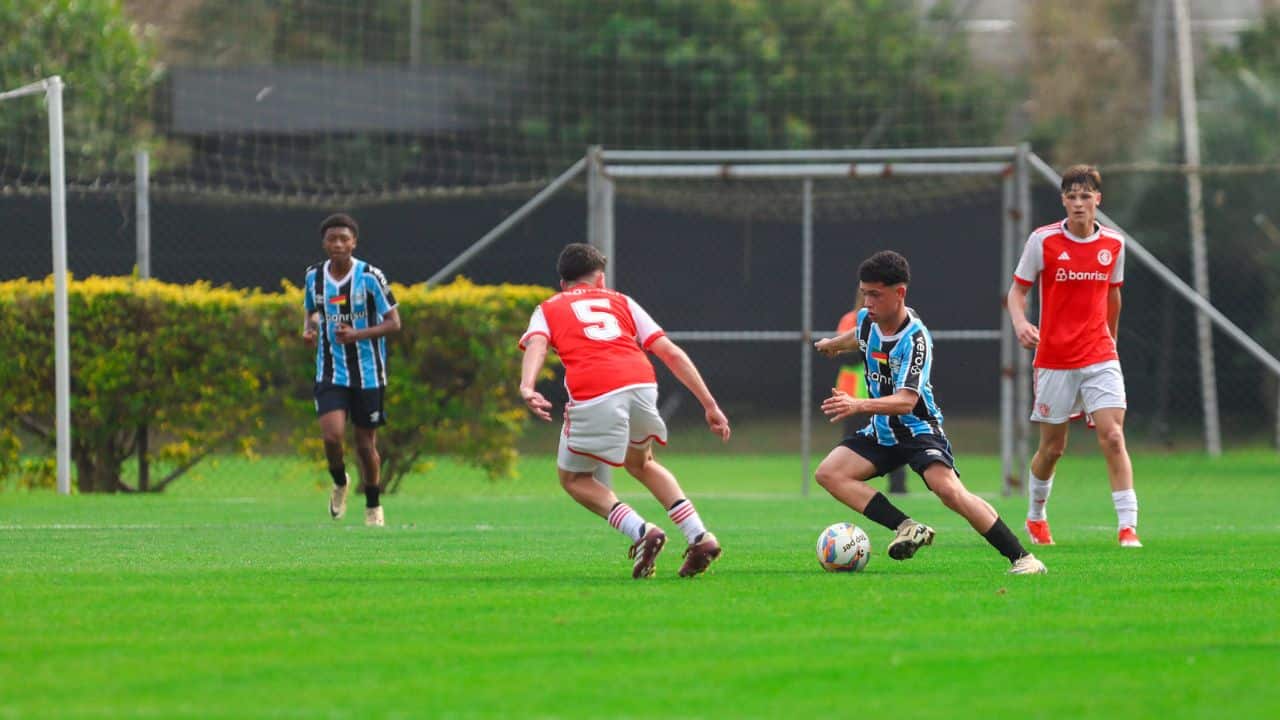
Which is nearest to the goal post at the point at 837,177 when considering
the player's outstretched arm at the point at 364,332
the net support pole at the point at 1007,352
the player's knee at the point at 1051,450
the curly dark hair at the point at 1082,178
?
the net support pole at the point at 1007,352

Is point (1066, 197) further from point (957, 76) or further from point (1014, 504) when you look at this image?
point (957, 76)

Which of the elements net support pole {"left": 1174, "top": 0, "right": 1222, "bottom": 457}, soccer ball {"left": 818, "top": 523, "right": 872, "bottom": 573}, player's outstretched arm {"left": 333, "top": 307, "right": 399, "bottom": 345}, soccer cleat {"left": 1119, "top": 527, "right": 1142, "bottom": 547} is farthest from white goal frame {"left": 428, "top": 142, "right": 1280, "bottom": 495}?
soccer ball {"left": 818, "top": 523, "right": 872, "bottom": 573}

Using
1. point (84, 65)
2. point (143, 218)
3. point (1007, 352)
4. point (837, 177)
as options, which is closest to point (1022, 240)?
point (1007, 352)

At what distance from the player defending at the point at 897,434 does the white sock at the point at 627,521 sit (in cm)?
92

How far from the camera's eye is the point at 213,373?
15.6m

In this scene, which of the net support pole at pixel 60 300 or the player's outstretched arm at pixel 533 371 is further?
the net support pole at pixel 60 300

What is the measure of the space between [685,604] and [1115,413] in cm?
411

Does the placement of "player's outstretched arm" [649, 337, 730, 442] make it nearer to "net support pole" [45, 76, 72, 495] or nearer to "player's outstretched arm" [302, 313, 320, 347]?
"player's outstretched arm" [302, 313, 320, 347]

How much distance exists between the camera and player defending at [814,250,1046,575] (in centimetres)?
815

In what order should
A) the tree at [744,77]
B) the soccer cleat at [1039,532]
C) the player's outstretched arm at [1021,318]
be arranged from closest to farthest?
the player's outstretched arm at [1021,318]
the soccer cleat at [1039,532]
the tree at [744,77]

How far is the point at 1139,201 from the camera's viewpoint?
23.2 m

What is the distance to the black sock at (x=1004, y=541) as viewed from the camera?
26.6 ft

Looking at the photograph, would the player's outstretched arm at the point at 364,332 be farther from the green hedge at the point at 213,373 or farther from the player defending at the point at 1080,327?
the player defending at the point at 1080,327

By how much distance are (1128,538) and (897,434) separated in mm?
2096
